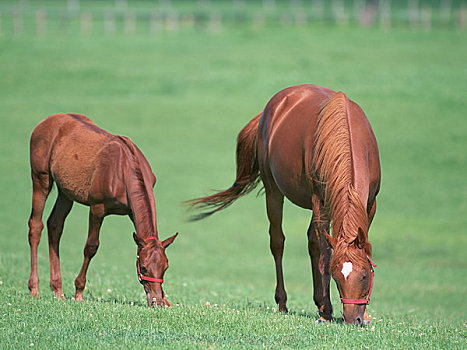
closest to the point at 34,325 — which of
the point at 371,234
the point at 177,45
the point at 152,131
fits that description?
the point at 371,234

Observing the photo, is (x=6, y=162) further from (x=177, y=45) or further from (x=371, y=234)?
(x=177, y=45)

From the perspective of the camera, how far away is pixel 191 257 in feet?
52.9

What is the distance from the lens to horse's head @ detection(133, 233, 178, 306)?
6.61 m

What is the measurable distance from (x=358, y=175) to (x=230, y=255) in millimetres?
10647

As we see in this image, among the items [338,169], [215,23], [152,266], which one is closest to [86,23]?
[215,23]

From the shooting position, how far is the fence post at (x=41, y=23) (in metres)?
46.0

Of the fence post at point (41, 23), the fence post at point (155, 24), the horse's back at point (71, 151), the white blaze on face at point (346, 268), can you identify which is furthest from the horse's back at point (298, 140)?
the fence post at point (155, 24)

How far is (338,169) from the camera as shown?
20.3ft

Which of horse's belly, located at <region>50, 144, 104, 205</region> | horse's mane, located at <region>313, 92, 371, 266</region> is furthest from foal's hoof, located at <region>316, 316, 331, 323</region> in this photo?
horse's belly, located at <region>50, 144, 104, 205</region>

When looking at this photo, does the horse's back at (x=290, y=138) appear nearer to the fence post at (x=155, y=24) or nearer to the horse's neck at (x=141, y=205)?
the horse's neck at (x=141, y=205)

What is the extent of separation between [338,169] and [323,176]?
0.27 meters

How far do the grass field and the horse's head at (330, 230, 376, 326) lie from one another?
267 mm

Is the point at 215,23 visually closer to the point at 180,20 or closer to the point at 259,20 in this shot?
the point at 180,20

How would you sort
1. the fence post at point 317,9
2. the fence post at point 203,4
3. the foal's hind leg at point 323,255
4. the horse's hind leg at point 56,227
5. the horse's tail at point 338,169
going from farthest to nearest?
the fence post at point 203,4 < the fence post at point 317,9 < the horse's hind leg at point 56,227 < the foal's hind leg at point 323,255 < the horse's tail at point 338,169
